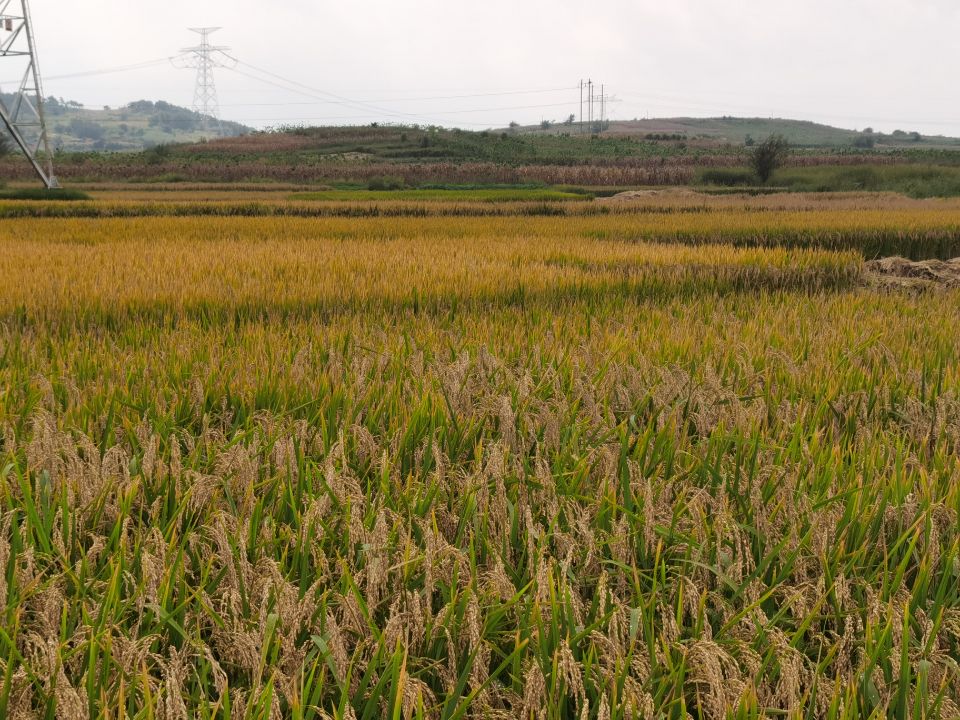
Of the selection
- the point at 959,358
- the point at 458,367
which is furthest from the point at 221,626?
the point at 959,358

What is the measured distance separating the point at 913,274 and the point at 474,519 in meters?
9.11

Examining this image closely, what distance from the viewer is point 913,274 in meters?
8.95

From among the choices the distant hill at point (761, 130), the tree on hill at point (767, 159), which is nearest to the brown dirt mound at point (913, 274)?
the tree on hill at point (767, 159)

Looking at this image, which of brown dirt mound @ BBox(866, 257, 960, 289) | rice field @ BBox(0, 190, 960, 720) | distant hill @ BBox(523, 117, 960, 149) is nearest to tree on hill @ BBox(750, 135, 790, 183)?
brown dirt mound @ BBox(866, 257, 960, 289)

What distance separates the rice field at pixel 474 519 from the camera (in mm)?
1220

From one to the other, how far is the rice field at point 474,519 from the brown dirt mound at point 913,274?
12.9ft

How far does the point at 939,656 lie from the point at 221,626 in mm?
1316

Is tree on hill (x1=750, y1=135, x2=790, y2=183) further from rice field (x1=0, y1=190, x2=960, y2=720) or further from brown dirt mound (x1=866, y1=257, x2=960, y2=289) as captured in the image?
rice field (x1=0, y1=190, x2=960, y2=720)

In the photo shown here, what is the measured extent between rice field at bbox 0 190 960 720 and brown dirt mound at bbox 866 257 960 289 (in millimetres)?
3942

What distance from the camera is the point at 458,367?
3004 mm

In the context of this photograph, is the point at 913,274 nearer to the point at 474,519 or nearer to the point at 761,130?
the point at 474,519

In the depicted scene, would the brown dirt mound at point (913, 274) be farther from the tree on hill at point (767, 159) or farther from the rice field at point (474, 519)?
the tree on hill at point (767, 159)

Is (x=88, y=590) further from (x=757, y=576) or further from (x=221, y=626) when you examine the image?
(x=757, y=576)

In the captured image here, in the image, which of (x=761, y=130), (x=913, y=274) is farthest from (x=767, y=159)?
(x=761, y=130)
